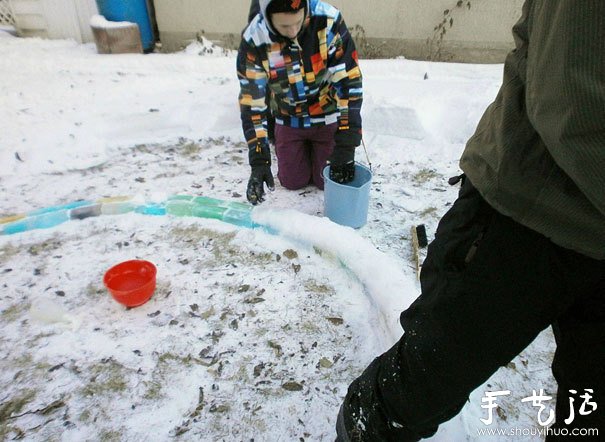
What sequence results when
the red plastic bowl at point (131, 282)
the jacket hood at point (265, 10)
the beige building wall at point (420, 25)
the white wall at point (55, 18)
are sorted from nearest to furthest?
1. the red plastic bowl at point (131, 282)
2. the jacket hood at point (265, 10)
3. the beige building wall at point (420, 25)
4. the white wall at point (55, 18)

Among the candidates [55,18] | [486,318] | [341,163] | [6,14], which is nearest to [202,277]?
[341,163]

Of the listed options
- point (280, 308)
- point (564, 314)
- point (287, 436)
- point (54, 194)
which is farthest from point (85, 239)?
point (564, 314)

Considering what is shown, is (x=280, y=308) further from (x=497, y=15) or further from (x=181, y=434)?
(x=497, y=15)

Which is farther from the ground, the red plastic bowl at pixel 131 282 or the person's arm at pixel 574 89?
the person's arm at pixel 574 89

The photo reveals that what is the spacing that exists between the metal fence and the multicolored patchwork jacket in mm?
5691

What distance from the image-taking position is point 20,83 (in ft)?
12.7

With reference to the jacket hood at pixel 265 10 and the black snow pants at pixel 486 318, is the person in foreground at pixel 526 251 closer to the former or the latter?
the black snow pants at pixel 486 318

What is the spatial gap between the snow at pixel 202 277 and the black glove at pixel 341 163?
0.29 meters

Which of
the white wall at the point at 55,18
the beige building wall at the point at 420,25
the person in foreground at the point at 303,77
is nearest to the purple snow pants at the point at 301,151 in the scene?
the person in foreground at the point at 303,77

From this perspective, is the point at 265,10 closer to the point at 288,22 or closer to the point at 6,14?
the point at 288,22

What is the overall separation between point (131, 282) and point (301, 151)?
1413 millimetres

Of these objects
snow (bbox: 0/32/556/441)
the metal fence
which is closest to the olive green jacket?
snow (bbox: 0/32/556/441)

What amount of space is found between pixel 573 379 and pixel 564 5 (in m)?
0.75

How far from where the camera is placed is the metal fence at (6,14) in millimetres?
5866
